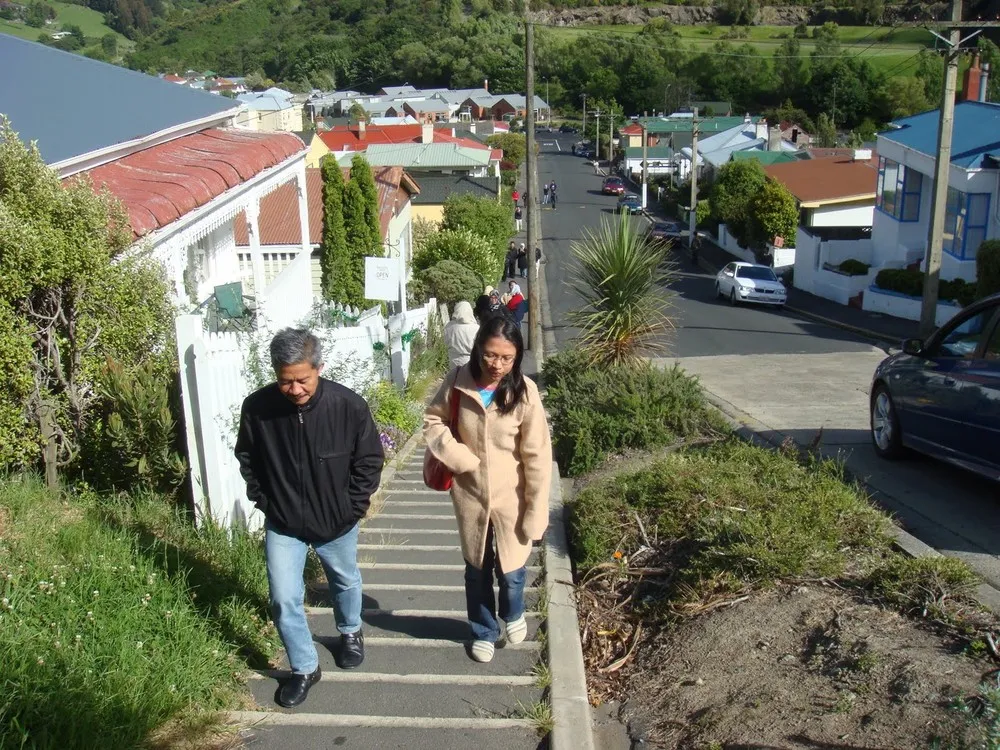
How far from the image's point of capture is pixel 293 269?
11.8 m

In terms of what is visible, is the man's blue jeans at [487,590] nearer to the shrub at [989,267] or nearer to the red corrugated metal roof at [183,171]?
the red corrugated metal roof at [183,171]

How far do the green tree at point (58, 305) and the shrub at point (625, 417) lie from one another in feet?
10.7

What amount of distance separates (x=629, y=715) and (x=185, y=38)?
6242 inches

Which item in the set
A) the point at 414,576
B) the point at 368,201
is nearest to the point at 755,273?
the point at 368,201

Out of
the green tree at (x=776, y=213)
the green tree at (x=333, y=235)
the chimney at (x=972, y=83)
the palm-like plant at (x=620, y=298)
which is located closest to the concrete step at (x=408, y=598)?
the palm-like plant at (x=620, y=298)

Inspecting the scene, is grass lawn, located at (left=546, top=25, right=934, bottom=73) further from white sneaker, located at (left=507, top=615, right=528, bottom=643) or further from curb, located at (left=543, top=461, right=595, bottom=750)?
white sneaker, located at (left=507, top=615, right=528, bottom=643)

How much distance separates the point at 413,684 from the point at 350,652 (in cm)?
32

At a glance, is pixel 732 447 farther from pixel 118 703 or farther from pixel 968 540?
pixel 118 703

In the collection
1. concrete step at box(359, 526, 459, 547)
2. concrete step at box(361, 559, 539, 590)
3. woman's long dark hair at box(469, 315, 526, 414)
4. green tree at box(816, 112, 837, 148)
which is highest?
green tree at box(816, 112, 837, 148)

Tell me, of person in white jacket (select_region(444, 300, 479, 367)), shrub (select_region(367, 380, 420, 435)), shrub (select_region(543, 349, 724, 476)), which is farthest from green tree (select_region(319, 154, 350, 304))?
shrub (select_region(543, 349, 724, 476))

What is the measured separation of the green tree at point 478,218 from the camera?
1438 inches

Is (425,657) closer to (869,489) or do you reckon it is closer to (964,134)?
(869,489)

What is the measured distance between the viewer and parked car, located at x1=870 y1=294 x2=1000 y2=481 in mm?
6648

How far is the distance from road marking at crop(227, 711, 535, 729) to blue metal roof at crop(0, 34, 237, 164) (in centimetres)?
432
